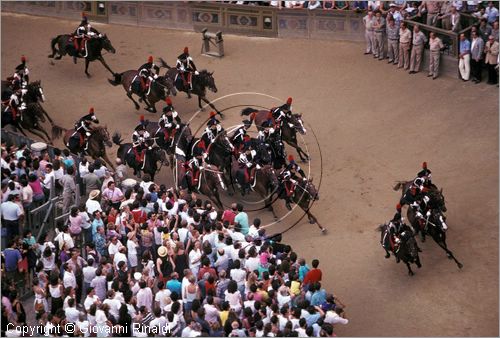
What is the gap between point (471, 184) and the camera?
30859mm

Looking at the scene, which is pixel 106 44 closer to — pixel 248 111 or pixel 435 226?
pixel 248 111

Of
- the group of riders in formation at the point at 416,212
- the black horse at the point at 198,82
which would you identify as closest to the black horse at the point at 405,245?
the group of riders in formation at the point at 416,212

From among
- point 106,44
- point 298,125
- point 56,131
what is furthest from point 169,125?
point 106,44

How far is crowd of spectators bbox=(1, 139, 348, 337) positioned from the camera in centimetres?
2317

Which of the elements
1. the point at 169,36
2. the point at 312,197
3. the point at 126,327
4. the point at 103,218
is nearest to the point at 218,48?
the point at 169,36

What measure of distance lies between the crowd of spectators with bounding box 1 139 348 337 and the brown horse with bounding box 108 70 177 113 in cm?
554

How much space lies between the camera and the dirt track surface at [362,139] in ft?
88.6

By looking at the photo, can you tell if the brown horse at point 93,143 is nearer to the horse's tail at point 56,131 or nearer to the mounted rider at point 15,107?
the horse's tail at point 56,131

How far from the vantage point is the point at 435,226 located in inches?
1078

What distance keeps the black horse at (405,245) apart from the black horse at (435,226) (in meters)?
0.65

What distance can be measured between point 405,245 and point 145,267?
5.72m

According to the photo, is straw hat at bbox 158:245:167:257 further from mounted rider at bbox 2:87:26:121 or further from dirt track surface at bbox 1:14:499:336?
mounted rider at bbox 2:87:26:121

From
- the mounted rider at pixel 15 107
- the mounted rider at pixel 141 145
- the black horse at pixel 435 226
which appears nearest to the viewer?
the black horse at pixel 435 226

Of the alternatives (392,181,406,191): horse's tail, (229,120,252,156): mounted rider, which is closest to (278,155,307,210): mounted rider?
(229,120,252,156): mounted rider
